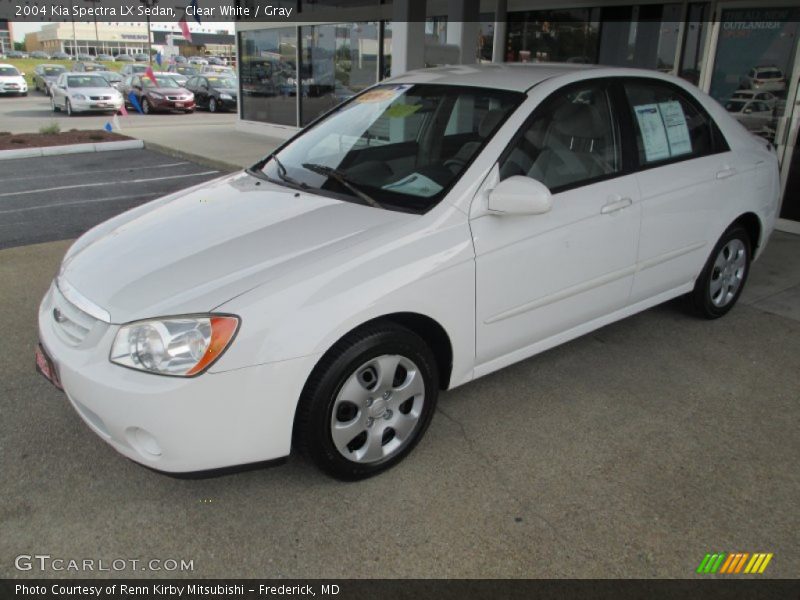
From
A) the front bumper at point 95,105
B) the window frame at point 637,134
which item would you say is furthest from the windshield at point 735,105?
the front bumper at point 95,105

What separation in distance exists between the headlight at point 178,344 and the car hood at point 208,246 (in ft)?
0.18

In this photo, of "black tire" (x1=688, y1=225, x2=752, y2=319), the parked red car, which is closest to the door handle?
"black tire" (x1=688, y1=225, x2=752, y2=319)

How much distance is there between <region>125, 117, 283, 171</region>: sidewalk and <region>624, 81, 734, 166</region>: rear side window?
785 cm

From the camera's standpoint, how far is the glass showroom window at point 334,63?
12.5 meters

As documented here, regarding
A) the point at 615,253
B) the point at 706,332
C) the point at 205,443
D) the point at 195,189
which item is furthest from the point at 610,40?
the point at 205,443

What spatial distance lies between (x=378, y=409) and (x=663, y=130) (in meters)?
2.43

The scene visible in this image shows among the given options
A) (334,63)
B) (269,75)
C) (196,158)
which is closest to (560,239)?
(196,158)

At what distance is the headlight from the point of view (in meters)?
2.40

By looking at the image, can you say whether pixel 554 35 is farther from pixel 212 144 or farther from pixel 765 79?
pixel 212 144

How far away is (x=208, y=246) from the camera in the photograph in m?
2.89

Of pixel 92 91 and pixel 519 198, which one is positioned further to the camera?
pixel 92 91

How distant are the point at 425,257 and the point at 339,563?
1.24 meters

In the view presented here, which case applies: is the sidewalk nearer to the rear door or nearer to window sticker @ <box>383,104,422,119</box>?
window sticker @ <box>383,104,422,119</box>
